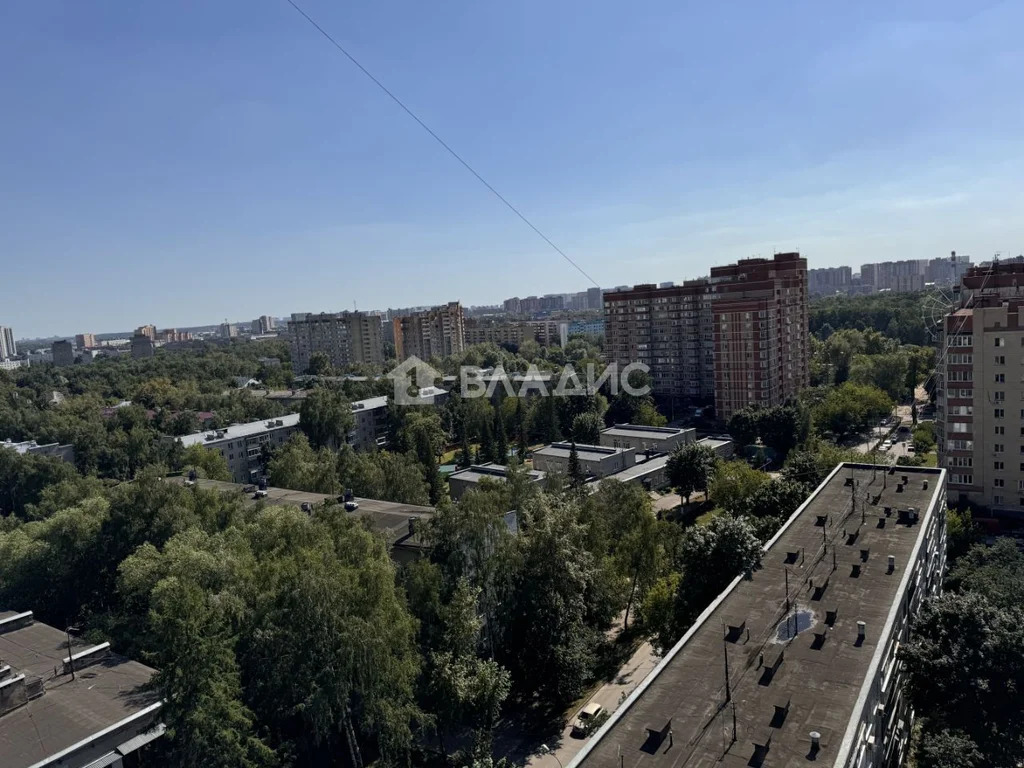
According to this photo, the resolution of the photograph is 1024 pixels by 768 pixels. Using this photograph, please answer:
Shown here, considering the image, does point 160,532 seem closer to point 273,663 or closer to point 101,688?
point 101,688

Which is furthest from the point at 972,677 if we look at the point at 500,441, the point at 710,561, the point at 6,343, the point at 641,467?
the point at 6,343

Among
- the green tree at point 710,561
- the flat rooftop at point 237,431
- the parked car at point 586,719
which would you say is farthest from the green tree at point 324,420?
the green tree at point 710,561

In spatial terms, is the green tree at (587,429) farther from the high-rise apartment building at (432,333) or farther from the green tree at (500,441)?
the high-rise apartment building at (432,333)

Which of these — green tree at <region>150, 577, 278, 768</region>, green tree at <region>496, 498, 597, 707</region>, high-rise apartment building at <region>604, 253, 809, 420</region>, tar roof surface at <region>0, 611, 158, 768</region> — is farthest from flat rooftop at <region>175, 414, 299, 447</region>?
green tree at <region>496, 498, 597, 707</region>

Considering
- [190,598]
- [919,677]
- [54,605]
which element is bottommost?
[54,605]

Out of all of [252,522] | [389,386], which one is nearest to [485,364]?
[389,386]
